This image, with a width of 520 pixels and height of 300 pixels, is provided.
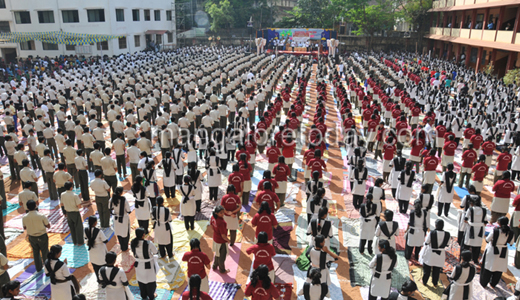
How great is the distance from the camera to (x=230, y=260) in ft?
22.3

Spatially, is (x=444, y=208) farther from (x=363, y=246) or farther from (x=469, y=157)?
(x=363, y=246)

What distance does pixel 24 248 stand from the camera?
7.15 m

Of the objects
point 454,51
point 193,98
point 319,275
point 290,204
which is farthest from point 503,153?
point 454,51

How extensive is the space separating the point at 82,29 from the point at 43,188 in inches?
1238

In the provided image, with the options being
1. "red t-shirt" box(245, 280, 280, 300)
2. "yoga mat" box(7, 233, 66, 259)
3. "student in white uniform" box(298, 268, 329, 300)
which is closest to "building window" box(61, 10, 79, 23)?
"yoga mat" box(7, 233, 66, 259)

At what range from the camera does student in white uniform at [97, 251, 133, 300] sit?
4.75 metres

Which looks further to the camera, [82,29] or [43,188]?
[82,29]

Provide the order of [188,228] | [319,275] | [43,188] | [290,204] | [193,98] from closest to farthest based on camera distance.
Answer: [319,275] < [188,228] < [290,204] < [43,188] < [193,98]

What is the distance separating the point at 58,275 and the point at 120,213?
1740 mm

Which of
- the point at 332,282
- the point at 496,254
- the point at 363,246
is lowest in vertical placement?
the point at 332,282

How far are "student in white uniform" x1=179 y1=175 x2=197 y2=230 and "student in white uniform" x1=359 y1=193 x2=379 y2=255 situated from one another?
3.15 m

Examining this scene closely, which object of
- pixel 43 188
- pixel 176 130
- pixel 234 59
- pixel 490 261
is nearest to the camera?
pixel 490 261

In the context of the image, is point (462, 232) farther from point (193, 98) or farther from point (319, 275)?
point (193, 98)

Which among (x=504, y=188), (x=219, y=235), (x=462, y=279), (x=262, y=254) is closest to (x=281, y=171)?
(x=219, y=235)
